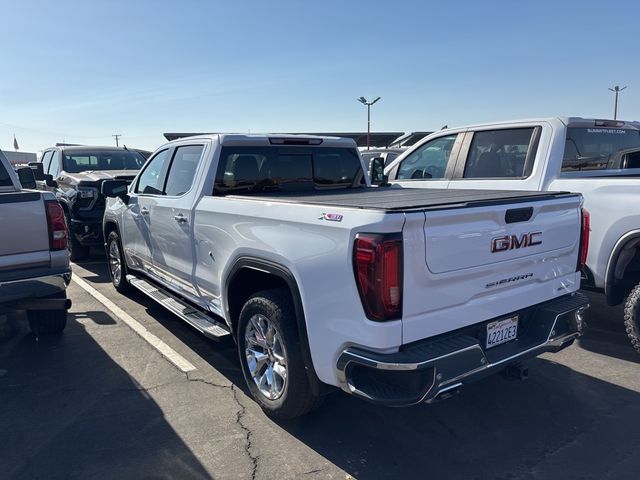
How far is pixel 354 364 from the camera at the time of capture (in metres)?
2.63

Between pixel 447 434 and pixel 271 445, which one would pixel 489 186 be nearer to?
pixel 447 434

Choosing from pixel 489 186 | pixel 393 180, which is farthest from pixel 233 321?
pixel 393 180

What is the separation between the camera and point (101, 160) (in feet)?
32.5

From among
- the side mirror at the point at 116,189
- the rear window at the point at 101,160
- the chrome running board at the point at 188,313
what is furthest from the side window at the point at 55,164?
the chrome running board at the point at 188,313

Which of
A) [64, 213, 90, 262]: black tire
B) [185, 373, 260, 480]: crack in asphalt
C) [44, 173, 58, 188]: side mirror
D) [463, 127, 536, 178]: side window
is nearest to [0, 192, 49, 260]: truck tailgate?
[185, 373, 260, 480]: crack in asphalt

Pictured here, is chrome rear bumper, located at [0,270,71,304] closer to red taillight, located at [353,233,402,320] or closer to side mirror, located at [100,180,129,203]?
side mirror, located at [100,180,129,203]

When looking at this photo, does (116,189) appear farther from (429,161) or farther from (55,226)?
(429,161)

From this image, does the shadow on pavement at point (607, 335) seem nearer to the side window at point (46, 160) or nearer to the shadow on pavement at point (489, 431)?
the shadow on pavement at point (489, 431)

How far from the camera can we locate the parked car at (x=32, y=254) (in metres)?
4.08

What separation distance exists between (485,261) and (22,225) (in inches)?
143

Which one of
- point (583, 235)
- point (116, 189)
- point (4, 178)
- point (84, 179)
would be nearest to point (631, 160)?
point (583, 235)

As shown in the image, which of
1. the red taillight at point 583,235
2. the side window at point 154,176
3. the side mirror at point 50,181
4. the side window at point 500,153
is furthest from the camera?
the side mirror at point 50,181

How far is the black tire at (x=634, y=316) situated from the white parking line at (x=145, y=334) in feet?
12.5

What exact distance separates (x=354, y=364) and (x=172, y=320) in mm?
3565
